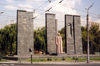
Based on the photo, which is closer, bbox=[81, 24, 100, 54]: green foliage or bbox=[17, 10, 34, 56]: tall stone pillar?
bbox=[17, 10, 34, 56]: tall stone pillar

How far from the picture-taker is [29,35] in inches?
1710

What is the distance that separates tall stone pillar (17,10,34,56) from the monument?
9264 millimetres

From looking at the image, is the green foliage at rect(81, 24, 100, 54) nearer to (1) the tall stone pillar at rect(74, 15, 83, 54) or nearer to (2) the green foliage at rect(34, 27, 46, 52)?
(2) the green foliage at rect(34, 27, 46, 52)

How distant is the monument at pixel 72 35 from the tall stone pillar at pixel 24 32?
926 centimetres

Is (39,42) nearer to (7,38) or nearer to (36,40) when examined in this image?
(36,40)

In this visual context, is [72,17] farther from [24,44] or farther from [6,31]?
[6,31]

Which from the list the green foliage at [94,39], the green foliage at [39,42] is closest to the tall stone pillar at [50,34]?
the green foliage at [39,42]

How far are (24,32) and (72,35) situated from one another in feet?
40.3

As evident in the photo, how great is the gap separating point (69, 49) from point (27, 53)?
10.6 metres

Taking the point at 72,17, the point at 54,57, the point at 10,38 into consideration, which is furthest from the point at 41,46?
the point at 54,57

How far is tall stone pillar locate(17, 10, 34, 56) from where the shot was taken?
4222 centimetres

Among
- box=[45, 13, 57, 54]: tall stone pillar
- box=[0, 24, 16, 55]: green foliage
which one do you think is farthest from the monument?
box=[0, 24, 16, 55]: green foliage

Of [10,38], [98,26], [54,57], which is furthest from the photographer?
[98,26]

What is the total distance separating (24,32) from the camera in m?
42.9
